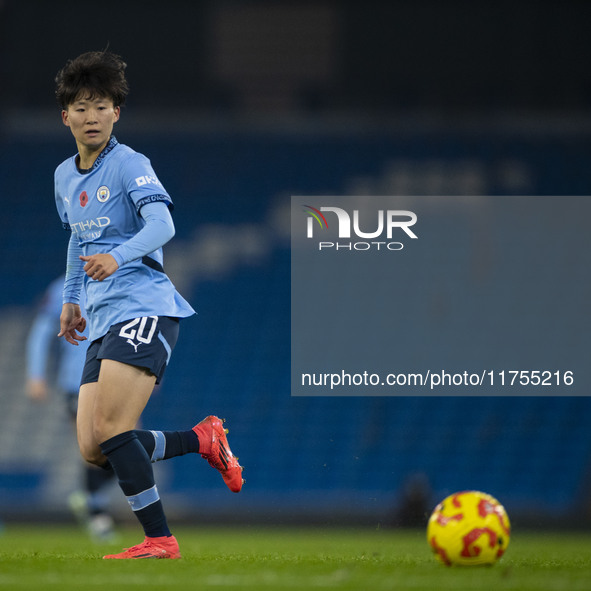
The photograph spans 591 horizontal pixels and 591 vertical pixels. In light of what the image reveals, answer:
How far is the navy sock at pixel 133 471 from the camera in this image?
5.06 meters

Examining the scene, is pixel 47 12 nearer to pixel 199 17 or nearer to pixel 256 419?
pixel 199 17

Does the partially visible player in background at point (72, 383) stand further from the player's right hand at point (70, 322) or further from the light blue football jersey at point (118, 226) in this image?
the light blue football jersey at point (118, 226)

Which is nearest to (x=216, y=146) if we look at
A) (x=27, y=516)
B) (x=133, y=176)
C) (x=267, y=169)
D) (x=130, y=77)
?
(x=267, y=169)

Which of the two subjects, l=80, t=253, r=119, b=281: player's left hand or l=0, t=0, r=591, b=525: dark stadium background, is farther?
l=0, t=0, r=591, b=525: dark stadium background

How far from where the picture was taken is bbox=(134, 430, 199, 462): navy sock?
536cm

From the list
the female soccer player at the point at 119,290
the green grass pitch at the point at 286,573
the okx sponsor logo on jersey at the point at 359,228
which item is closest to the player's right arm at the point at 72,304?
the female soccer player at the point at 119,290

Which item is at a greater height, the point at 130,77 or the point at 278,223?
the point at 130,77

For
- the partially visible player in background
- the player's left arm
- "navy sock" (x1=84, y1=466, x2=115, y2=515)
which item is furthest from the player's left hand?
"navy sock" (x1=84, y1=466, x2=115, y2=515)

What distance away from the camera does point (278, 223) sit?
16859 mm

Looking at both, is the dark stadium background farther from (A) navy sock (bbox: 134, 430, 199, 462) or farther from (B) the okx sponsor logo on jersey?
(A) navy sock (bbox: 134, 430, 199, 462)

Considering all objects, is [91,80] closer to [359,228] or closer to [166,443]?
[166,443]

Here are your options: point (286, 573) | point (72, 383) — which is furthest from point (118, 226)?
point (72, 383)

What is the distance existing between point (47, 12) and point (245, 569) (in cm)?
1534

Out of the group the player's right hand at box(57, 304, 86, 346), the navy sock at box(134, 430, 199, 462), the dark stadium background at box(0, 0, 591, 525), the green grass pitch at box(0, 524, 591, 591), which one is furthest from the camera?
the dark stadium background at box(0, 0, 591, 525)
